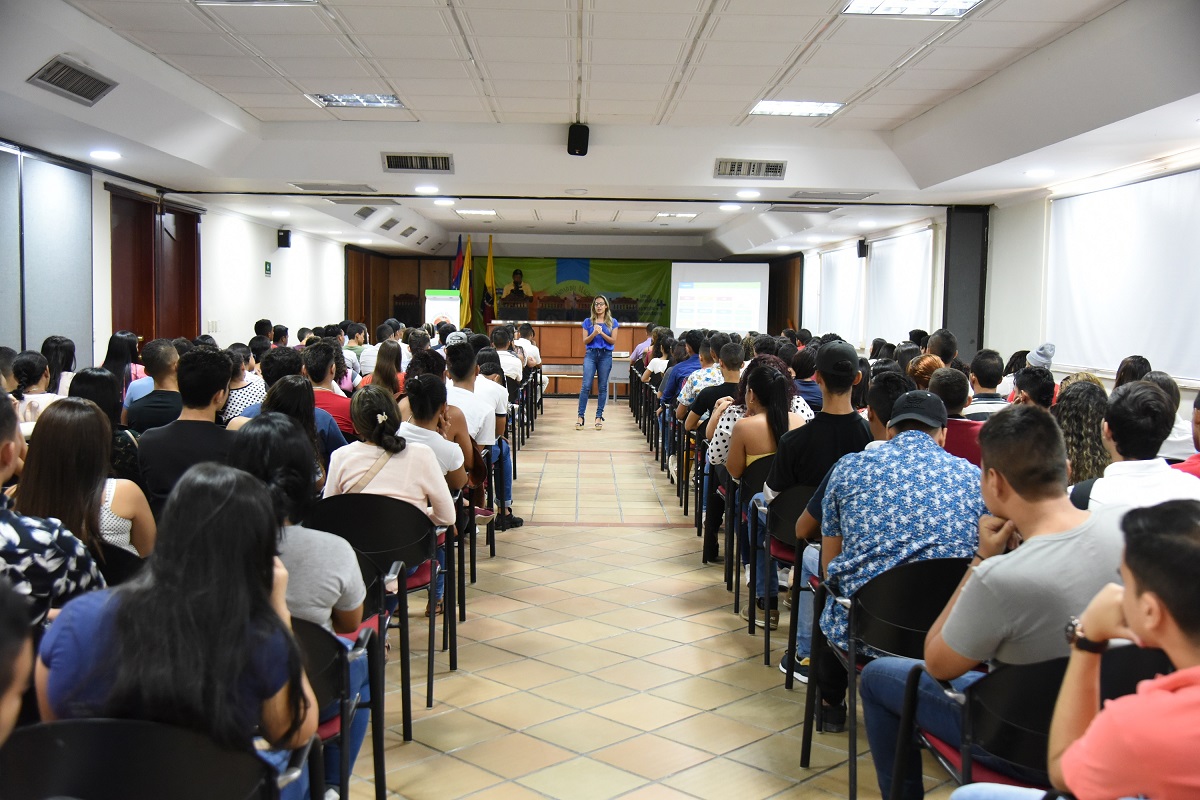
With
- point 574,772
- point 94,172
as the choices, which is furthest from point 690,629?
point 94,172

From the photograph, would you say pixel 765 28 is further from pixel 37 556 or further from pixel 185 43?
pixel 37 556

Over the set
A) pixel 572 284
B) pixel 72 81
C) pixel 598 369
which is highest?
pixel 72 81

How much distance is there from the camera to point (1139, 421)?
2443 millimetres

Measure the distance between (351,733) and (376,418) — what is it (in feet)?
3.96

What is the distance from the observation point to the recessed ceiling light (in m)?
7.01

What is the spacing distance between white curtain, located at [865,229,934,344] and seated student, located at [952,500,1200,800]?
920cm

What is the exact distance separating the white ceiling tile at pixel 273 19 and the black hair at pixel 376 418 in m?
2.91

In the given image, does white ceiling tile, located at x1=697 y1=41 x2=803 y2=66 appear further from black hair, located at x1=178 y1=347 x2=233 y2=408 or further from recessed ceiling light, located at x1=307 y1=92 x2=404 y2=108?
black hair, located at x1=178 y1=347 x2=233 y2=408

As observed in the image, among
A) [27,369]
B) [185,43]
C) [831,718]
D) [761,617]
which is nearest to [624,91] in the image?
[185,43]

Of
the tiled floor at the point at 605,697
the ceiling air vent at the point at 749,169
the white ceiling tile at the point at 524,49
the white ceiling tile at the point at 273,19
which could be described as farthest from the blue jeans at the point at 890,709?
the ceiling air vent at the point at 749,169

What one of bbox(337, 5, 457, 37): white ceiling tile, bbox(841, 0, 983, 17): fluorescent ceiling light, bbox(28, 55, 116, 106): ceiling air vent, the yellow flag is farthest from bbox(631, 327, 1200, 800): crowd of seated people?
the yellow flag

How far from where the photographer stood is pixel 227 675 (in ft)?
4.51

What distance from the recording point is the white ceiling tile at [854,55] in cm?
545

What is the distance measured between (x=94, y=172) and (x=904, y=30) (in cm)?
637
